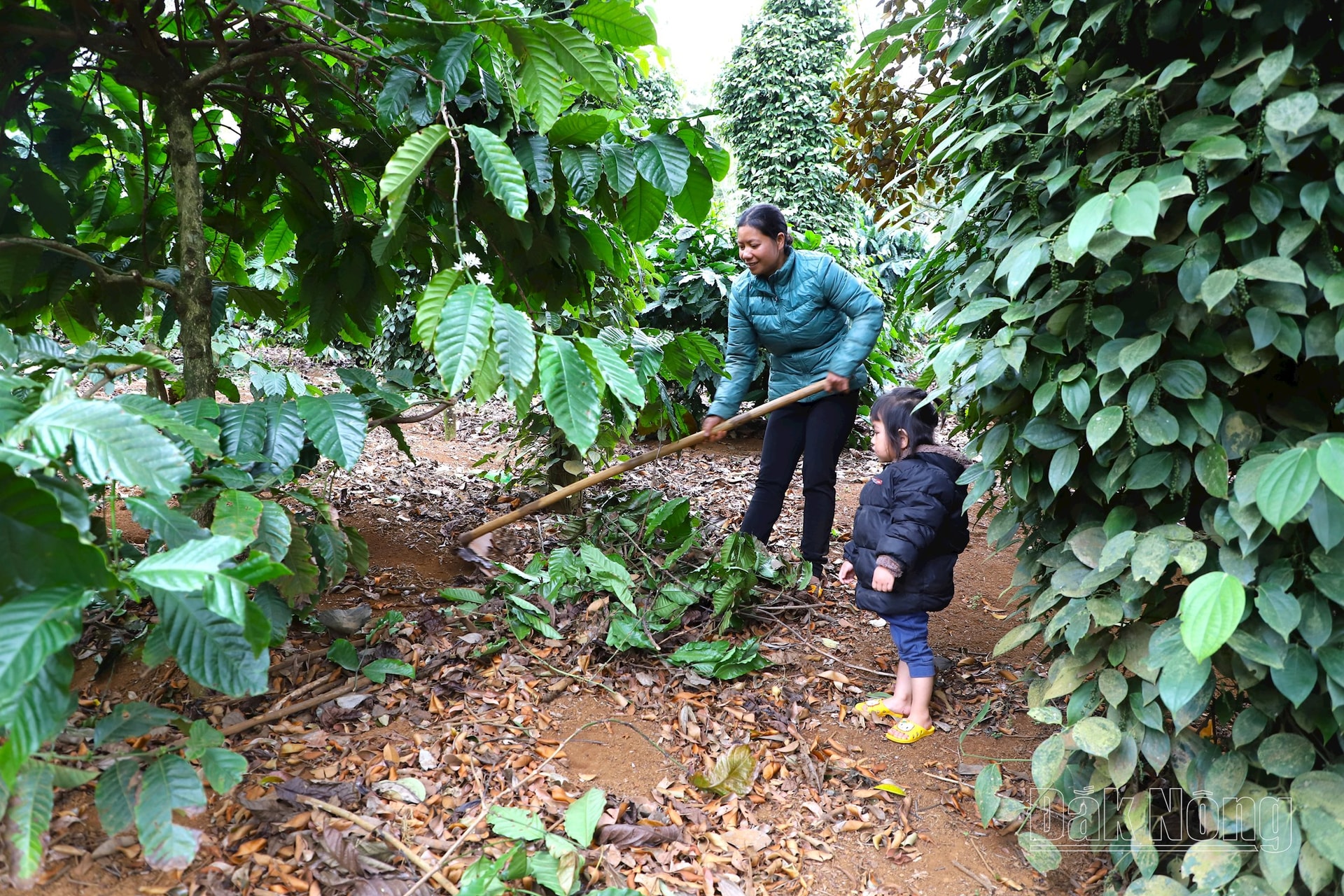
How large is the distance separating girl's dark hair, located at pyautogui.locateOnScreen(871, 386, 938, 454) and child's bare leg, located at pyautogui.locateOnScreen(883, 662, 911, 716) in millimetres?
745

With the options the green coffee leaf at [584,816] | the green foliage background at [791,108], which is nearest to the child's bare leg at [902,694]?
the green coffee leaf at [584,816]

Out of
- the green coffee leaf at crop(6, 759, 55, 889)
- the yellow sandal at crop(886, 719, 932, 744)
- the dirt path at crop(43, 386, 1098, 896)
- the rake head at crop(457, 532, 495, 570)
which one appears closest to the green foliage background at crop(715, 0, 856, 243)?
the rake head at crop(457, 532, 495, 570)

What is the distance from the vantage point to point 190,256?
2340 mm

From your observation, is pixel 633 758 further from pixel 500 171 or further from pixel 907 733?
pixel 500 171

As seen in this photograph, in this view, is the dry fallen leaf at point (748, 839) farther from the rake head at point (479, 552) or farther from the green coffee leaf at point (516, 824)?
the rake head at point (479, 552)

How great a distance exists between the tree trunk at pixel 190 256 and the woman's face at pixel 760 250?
1904mm

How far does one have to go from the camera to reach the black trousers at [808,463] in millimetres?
3451

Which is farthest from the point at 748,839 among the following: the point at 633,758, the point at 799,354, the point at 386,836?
the point at 799,354

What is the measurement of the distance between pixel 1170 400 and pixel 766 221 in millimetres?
1855

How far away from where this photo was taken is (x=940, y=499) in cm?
260

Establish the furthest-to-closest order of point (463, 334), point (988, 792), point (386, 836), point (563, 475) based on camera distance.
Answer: point (563, 475) < point (988, 792) < point (386, 836) < point (463, 334)

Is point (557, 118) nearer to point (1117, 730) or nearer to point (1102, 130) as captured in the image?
point (1102, 130)

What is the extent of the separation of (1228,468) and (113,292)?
3284mm

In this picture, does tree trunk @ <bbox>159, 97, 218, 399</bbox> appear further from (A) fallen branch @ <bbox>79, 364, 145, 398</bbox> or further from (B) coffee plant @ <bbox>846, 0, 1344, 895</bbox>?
(B) coffee plant @ <bbox>846, 0, 1344, 895</bbox>
